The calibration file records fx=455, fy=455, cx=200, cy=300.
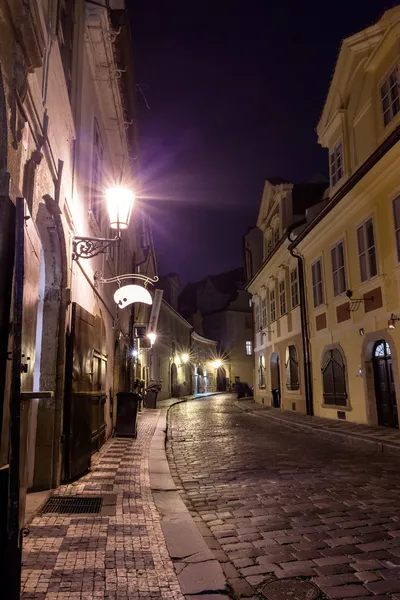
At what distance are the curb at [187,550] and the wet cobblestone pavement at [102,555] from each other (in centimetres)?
8

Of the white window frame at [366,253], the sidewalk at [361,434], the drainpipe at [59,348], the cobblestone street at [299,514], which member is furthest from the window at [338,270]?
the drainpipe at [59,348]

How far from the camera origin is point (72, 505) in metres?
5.23

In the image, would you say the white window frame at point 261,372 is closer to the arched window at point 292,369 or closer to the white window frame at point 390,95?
the arched window at point 292,369

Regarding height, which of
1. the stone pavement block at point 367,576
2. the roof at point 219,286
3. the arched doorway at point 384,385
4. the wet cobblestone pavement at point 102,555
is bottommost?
the stone pavement block at point 367,576

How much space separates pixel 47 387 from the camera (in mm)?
6059

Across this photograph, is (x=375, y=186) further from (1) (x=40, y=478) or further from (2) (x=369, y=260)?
(1) (x=40, y=478)

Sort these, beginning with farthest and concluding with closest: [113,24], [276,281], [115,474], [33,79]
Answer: [276,281] → [113,24] → [115,474] → [33,79]

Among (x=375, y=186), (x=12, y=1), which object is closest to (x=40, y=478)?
(x=12, y=1)

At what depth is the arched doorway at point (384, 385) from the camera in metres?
12.5

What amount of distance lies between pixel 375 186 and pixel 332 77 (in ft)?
18.9

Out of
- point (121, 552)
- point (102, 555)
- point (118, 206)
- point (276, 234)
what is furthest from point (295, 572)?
point (276, 234)

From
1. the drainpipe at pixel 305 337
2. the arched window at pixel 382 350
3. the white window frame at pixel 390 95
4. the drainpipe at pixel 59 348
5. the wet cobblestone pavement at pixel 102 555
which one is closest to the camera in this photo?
the wet cobblestone pavement at pixel 102 555

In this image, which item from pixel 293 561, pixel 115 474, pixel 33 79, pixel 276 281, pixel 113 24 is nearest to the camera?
pixel 293 561

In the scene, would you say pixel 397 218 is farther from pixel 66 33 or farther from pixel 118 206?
pixel 66 33
